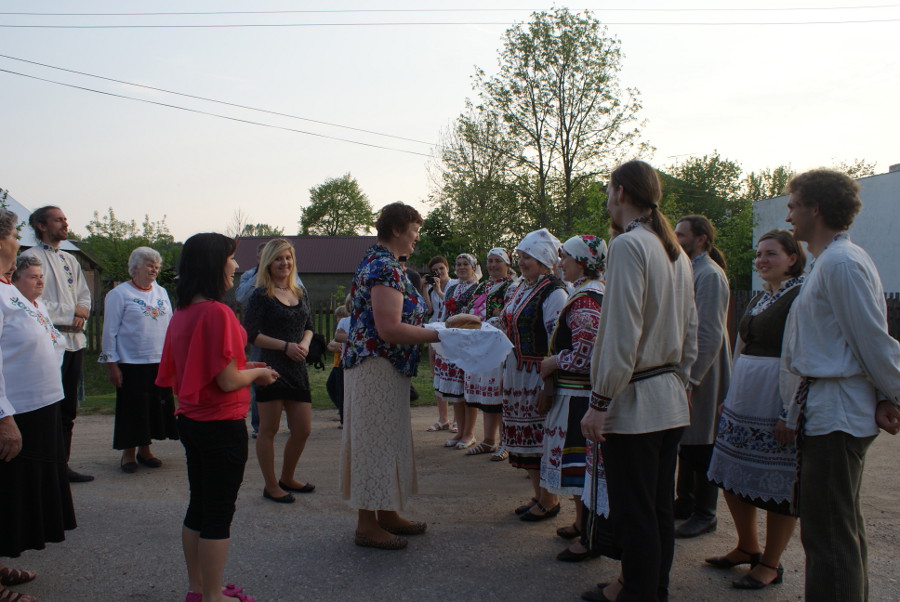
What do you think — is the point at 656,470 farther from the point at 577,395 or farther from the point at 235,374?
the point at 235,374

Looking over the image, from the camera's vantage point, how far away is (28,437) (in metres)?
3.63

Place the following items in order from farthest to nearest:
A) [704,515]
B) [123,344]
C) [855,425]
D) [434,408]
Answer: [434,408]
[123,344]
[704,515]
[855,425]

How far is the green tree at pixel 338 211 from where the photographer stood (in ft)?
234

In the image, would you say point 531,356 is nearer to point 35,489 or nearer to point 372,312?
point 372,312

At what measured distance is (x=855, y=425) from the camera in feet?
8.85

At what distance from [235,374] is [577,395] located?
2.08m

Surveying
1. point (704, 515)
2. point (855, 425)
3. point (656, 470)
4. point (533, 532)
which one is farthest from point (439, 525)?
point (855, 425)

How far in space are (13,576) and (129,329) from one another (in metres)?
2.77

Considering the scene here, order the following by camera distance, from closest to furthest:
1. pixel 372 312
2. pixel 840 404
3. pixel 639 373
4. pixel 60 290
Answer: pixel 840 404 < pixel 639 373 < pixel 372 312 < pixel 60 290

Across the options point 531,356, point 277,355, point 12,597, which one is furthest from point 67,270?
point 531,356

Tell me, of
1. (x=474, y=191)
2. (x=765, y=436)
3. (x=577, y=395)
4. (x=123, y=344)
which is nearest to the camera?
(x=765, y=436)

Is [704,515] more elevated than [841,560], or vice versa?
[841,560]

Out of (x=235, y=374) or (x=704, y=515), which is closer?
(x=235, y=374)

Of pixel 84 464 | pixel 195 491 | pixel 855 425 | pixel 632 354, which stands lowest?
pixel 84 464
